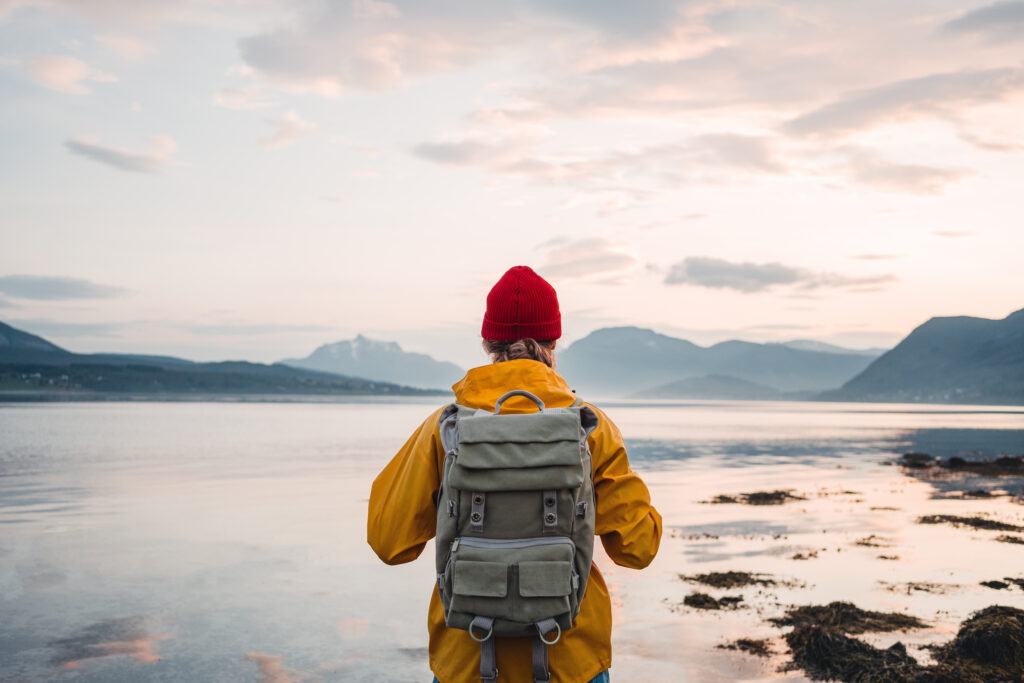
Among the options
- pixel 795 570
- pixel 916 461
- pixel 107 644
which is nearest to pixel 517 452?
pixel 107 644

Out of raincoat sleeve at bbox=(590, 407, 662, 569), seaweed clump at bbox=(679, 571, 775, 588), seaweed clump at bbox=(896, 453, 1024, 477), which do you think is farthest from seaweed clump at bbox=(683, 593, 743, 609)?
seaweed clump at bbox=(896, 453, 1024, 477)

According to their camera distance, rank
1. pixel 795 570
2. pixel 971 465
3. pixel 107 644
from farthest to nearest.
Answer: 1. pixel 971 465
2. pixel 795 570
3. pixel 107 644

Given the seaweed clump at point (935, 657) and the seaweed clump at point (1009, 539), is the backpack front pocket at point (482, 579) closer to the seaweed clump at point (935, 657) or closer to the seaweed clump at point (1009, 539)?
the seaweed clump at point (935, 657)

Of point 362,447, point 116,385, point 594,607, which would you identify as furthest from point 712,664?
point 116,385

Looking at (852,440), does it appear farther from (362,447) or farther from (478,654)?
(478,654)

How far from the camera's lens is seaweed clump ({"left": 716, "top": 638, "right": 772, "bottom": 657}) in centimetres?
784

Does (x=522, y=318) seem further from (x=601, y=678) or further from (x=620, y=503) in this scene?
(x=601, y=678)

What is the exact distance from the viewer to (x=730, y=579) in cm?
1089

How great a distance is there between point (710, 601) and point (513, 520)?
7.91m

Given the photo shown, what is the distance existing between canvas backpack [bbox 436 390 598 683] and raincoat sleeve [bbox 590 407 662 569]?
0.10 m


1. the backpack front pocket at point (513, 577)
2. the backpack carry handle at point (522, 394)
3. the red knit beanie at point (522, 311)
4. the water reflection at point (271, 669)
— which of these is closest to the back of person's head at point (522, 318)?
the red knit beanie at point (522, 311)

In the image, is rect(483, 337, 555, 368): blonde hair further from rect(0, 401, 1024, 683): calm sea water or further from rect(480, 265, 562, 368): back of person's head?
rect(0, 401, 1024, 683): calm sea water

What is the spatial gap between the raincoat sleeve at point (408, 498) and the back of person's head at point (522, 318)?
435 millimetres

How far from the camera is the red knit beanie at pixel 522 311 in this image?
10.1 feet
